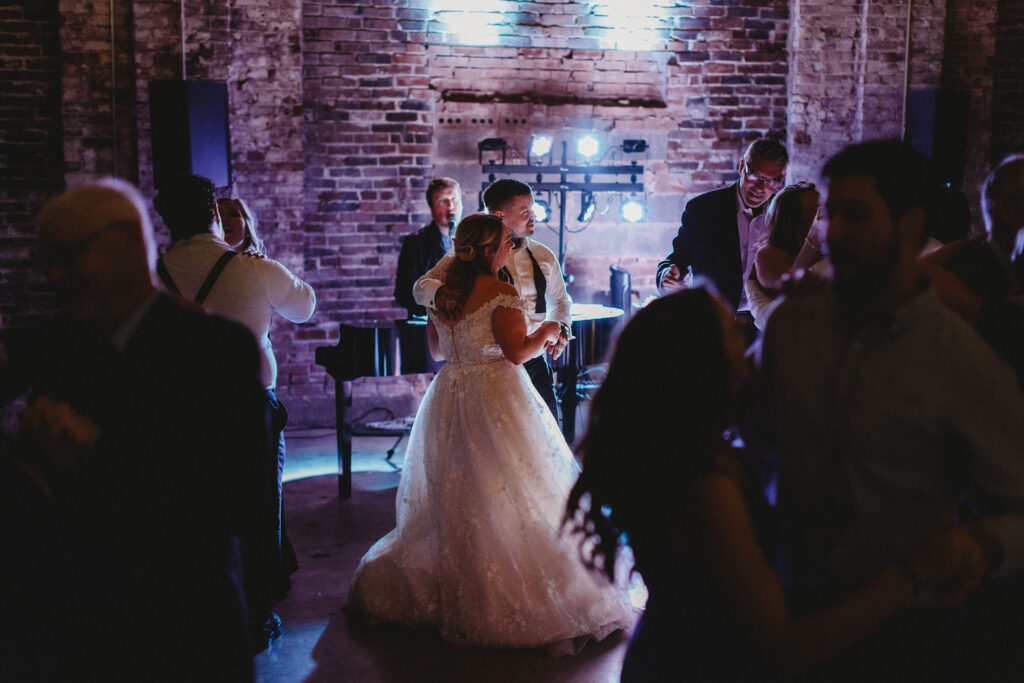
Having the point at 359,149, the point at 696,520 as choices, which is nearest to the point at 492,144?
the point at 359,149

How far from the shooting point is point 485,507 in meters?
3.14

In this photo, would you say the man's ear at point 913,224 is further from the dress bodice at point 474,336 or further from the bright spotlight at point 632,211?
the bright spotlight at point 632,211

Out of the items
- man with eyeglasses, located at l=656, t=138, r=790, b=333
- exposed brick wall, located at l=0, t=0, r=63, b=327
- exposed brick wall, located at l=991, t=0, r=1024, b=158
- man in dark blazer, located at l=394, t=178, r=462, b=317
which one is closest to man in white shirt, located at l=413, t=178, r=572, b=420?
man with eyeglasses, located at l=656, t=138, r=790, b=333

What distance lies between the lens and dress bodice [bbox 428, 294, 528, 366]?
10.6ft

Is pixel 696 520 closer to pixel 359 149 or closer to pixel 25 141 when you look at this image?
pixel 359 149

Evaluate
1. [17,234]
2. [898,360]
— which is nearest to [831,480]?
[898,360]

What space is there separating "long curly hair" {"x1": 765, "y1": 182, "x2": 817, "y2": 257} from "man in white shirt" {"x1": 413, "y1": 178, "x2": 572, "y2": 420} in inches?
43.2

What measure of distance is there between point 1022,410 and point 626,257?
526 cm

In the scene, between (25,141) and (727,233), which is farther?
(25,141)

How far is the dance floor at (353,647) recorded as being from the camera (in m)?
2.93

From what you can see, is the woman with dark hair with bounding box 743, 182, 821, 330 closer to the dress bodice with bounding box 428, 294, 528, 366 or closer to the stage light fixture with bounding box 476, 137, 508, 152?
the dress bodice with bounding box 428, 294, 528, 366

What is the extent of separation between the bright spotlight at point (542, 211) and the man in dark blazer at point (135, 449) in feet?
15.4

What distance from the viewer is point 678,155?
6562 mm

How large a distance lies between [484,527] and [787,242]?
1526 millimetres
